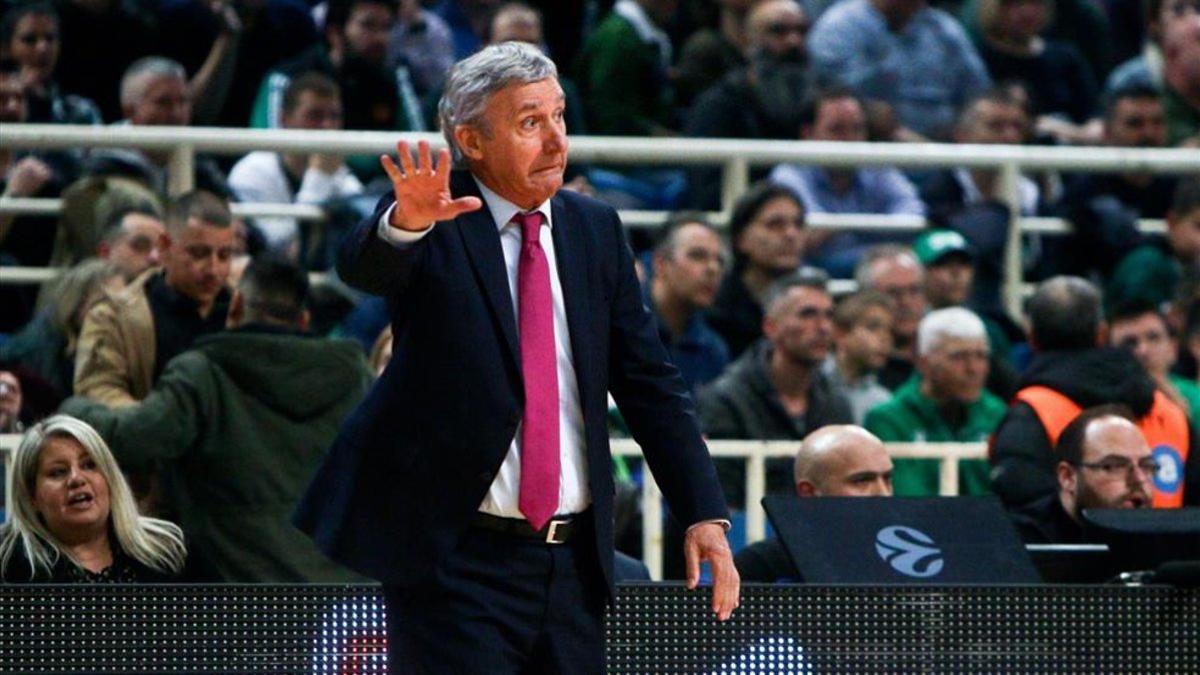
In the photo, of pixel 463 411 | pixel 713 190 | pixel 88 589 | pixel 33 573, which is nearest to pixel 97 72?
pixel 713 190

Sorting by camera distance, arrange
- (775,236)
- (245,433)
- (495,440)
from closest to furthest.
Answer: (495,440)
(245,433)
(775,236)

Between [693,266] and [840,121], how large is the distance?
1.96 metres

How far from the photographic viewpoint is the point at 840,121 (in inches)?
461

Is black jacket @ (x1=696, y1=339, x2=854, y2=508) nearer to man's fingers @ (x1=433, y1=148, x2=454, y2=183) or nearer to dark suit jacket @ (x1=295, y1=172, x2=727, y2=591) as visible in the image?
dark suit jacket @ (x1=295, y1=172, x2=727, y2=591)

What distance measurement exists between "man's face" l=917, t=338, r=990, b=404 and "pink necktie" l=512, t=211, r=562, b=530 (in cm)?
504

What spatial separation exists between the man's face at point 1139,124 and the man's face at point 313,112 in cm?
416

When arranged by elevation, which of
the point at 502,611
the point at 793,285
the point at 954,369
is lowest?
the point at 502,611

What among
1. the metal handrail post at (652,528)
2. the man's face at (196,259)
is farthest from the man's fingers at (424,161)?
the man's face at (196,259)

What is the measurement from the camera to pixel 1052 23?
14.7 meters

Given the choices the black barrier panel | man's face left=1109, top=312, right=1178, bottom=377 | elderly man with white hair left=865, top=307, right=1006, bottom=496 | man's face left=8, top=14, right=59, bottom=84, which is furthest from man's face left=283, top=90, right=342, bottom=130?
the black barrier panel

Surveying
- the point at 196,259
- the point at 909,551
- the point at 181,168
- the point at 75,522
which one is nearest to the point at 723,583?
the point at 909,551

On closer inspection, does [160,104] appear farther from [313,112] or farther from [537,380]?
[537,380]

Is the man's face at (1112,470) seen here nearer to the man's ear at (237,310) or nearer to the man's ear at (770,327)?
the man's ear at (770,327)

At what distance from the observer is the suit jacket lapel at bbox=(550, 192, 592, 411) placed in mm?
4770
